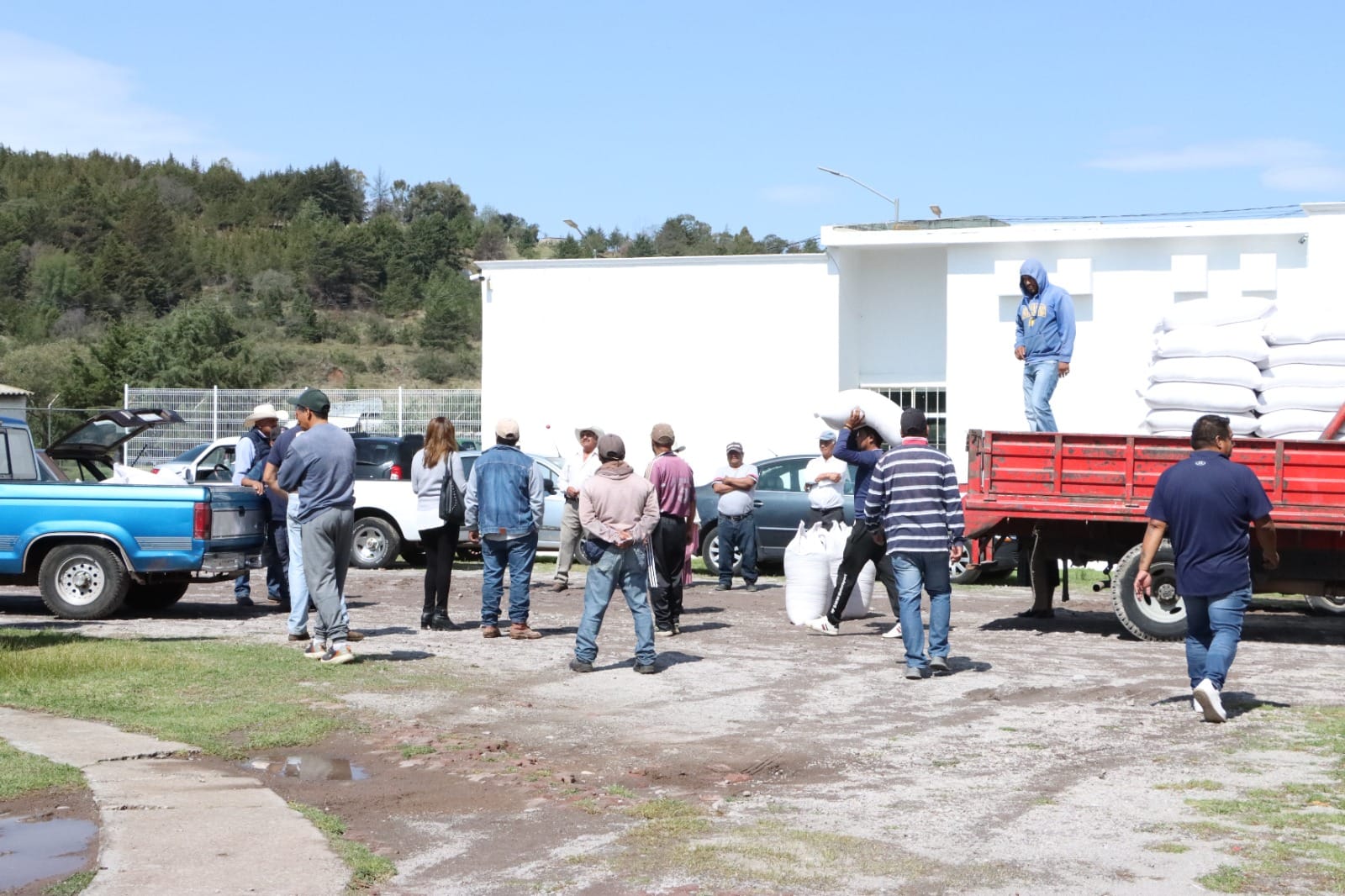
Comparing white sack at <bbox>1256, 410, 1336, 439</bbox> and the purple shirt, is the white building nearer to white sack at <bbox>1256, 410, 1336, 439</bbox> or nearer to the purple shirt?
white sack at <bbox>1256, 410, 1336, 439</bbox>

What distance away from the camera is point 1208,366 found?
13422mm

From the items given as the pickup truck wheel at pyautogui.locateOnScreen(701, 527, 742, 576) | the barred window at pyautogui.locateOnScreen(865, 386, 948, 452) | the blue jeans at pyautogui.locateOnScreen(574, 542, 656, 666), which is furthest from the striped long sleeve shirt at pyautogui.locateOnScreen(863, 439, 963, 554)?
the barred window at pyautogui.locateOnScreen(865, 386, 948, 452)

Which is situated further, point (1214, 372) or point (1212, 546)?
point (1214, 372)

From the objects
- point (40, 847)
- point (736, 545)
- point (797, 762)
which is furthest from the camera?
point (736, 545)

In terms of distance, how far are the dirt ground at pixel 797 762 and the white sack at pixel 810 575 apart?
267 millimetres

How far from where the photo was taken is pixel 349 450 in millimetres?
11195

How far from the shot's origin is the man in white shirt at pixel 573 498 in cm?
1675

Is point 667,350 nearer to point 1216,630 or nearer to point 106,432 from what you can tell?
point 106,432

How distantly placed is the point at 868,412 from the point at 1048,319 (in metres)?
1.93

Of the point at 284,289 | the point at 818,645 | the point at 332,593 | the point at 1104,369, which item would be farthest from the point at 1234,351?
the point at 284,289

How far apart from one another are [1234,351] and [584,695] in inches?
262

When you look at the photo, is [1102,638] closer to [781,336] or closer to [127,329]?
[781,336]

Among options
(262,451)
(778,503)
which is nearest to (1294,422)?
(778,503)

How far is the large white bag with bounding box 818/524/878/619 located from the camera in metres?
13.8
